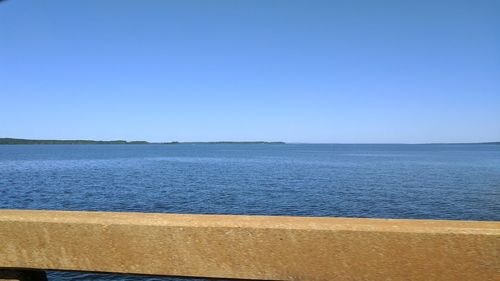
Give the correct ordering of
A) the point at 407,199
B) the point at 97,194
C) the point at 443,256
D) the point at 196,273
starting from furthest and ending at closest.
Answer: the point at 97,194
the point at 407,199
the point at 196,273
the point at 443,256

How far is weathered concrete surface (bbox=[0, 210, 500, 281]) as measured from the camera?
192 cm

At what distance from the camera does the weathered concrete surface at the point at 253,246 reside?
6.29 ft

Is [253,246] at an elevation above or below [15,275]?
above

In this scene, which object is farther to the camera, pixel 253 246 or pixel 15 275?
pixel 15 275

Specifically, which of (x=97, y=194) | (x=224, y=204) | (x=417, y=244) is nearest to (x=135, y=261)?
(x=417, y=244)

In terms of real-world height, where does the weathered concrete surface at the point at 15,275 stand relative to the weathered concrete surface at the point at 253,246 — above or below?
below

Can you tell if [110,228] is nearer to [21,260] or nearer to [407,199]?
[21,260]

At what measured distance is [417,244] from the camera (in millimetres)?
1930

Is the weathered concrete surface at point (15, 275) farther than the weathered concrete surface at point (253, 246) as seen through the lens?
Yes

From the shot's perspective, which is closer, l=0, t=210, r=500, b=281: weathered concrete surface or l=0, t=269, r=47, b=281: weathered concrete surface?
l=0, t=210, r=500, b=281: weathered concrete surface

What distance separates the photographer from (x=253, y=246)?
203 cm

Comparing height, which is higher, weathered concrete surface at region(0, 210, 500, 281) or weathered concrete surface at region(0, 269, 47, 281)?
weathered concrete surface at region(0, 210, 500, 281)

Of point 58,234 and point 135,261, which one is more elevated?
point 58,234

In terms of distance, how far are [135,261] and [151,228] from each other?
0.68 ft
